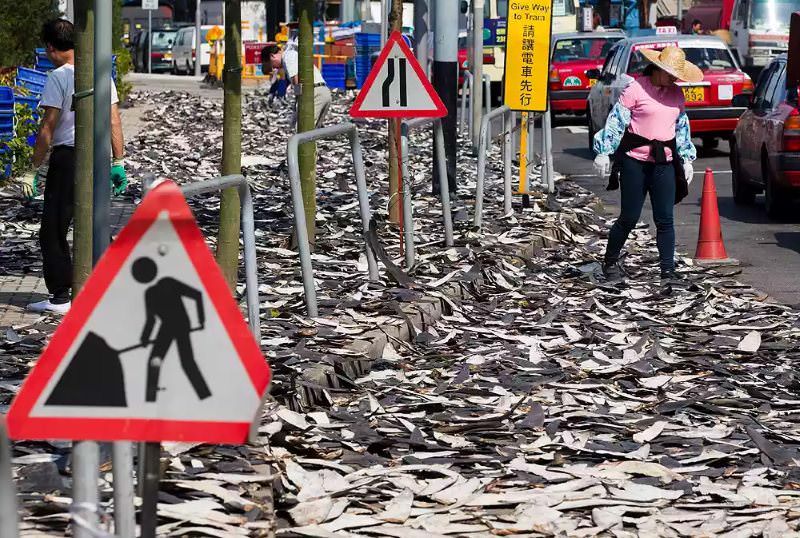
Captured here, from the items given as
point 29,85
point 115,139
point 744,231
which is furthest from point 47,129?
point 29,85

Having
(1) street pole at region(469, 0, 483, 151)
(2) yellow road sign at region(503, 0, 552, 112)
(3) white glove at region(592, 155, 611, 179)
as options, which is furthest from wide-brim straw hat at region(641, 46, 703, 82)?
(1) street pole at region(469, 0, 483, 151)

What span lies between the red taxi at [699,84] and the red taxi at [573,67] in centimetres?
485

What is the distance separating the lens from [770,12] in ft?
143

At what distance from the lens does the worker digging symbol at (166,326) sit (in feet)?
12.4

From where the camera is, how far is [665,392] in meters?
7.77

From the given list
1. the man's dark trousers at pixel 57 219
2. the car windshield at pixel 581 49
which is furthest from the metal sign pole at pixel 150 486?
the car windshield at pixel 581 49

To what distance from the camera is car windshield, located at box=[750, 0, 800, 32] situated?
142ft

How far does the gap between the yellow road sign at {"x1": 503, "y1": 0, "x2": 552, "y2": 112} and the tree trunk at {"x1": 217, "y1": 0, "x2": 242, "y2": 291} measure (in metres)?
7.13

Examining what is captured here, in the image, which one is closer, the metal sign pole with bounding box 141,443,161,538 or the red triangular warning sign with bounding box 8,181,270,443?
the red triangular warning sign with bounding box 8,181,270,443

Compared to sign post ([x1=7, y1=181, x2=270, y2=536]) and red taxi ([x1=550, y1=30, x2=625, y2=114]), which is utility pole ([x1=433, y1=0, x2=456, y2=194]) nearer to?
sign post ([x1=7, y1=181, x2=270, y2=536])

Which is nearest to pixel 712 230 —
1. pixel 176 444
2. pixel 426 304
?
pixel 426 304

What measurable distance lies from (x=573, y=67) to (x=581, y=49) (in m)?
1.84

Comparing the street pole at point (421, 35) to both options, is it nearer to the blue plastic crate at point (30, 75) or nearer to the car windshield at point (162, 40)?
the blue plastic crate at point (30, 75)

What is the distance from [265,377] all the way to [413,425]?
10.4 feet
